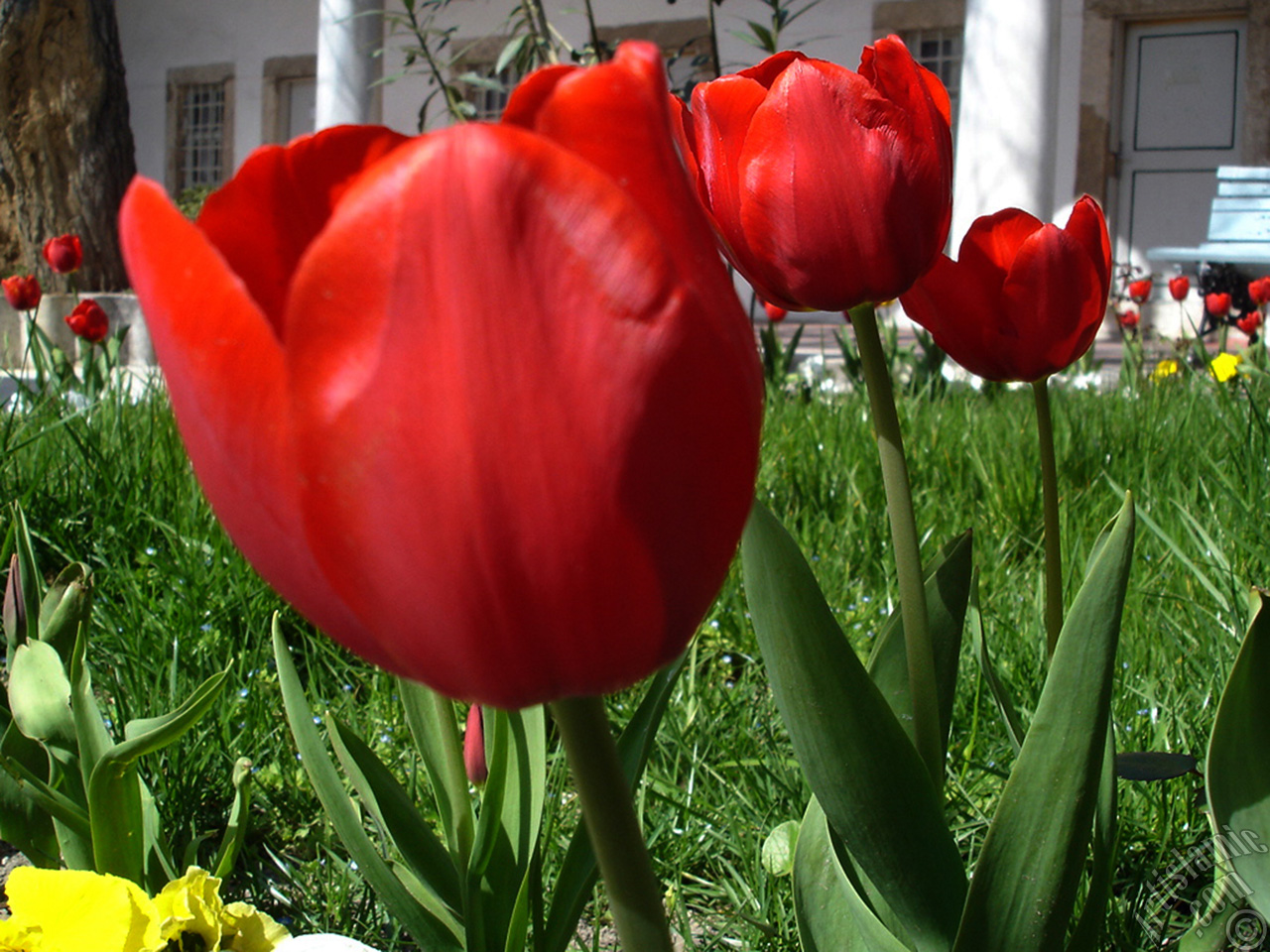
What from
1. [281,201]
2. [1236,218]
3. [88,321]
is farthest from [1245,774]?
[1236,218]

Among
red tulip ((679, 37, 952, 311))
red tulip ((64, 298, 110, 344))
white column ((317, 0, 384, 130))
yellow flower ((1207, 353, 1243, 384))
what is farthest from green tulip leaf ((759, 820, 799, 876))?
white column ((317, 0, 384, 130))

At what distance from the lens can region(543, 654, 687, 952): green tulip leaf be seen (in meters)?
0.65

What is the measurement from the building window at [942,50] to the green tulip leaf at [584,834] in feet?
29.7

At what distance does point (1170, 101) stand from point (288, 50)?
7.41m

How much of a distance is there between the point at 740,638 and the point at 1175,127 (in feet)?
27.3

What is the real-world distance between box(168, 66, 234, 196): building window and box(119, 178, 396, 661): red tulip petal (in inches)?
451

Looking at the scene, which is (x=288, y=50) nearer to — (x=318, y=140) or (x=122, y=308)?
(x=122, y=308)

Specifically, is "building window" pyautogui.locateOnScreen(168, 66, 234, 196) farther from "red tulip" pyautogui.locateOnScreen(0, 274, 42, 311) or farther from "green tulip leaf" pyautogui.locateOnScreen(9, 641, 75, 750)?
Answer: "green tulip leaf" pyautogui.locateOnScreen(9, 641, 75, 750)

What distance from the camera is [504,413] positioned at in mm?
268

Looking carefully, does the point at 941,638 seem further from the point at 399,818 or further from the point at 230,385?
the point at 230,385

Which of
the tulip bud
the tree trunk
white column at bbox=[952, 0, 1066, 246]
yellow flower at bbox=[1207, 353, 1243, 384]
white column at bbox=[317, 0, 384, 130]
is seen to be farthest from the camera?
white column at bbox=[317, 0, 384, 130]

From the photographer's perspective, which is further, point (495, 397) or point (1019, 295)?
point (1019, 295)

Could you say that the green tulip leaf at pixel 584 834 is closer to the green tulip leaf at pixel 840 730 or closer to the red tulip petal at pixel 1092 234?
the green tulip leaf at pixel 840 730

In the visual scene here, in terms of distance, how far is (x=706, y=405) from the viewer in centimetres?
29
